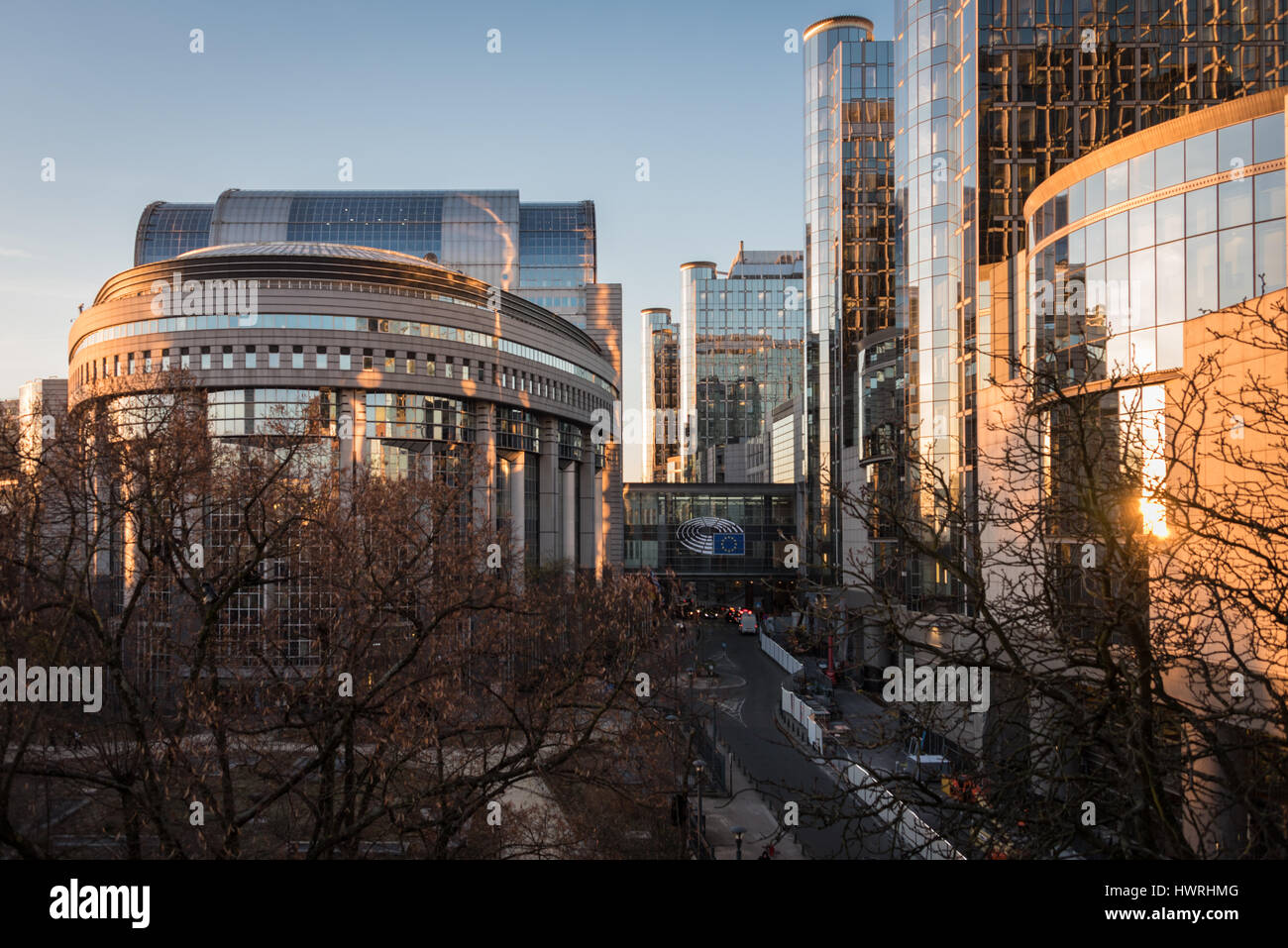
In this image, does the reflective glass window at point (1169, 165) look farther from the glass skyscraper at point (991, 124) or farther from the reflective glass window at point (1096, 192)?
the glass skyscraper at point (991, 124)

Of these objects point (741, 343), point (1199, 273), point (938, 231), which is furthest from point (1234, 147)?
point (741, 343)

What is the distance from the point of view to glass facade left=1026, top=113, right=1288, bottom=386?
18.5 metres

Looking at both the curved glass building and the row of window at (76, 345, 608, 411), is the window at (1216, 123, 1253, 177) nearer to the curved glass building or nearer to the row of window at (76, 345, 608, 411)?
the curved glass building

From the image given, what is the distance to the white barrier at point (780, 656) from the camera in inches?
1896

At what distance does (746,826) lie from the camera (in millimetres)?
23875

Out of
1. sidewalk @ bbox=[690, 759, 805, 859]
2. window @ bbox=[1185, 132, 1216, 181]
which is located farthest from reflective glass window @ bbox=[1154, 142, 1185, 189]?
sidewalk @ bbox=[690, 759, 805, 859]

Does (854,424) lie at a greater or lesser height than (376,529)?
greater

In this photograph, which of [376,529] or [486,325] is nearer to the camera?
[376,529]

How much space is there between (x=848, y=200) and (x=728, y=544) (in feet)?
119

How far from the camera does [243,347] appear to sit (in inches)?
1713

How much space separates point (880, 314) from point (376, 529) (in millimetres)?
45366

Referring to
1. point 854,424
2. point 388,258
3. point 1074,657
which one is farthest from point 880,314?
point 1074,657
